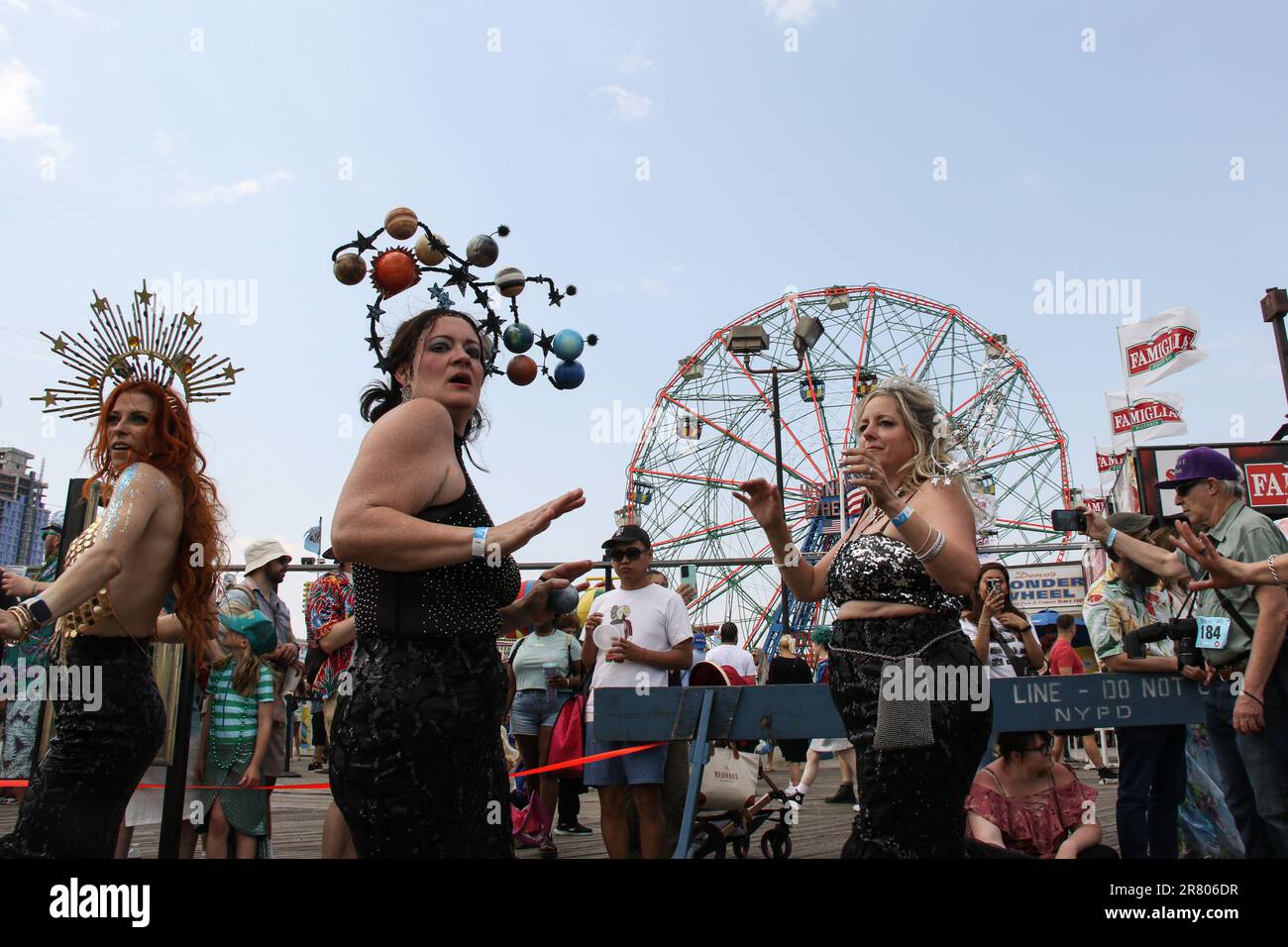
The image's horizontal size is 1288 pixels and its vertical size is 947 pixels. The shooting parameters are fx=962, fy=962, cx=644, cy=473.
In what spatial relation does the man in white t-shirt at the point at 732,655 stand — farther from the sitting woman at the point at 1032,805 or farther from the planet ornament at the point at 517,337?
the sitting woman at the point at 1032,805

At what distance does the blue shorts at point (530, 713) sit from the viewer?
695 centimetres

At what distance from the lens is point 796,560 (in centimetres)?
309

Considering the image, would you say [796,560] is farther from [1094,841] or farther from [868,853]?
[1094,841]

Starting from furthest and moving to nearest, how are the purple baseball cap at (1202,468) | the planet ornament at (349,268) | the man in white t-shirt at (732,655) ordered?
the man in white t-shirt at (732,655) → the planet ornament at (349,268) → the purple baseball cap at (1202,468)

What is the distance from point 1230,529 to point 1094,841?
141cm

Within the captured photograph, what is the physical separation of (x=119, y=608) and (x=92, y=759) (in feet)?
1.44

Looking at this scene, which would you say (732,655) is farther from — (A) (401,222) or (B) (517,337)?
(A) (401,222)

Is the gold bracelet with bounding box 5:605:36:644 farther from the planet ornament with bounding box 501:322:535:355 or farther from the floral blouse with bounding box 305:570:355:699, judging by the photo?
the planet ornament with bounding box 501:322:535:355

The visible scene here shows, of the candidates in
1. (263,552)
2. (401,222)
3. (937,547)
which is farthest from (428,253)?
(937,547)

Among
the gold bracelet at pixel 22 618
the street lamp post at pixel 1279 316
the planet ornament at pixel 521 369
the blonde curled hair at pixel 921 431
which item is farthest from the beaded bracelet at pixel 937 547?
the street lamp post at pixel 1279 316

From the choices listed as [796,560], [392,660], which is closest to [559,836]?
[796,560]

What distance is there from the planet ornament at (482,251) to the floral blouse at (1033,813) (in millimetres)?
4536

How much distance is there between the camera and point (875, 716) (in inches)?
102

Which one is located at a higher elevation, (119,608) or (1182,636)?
(119,608)
